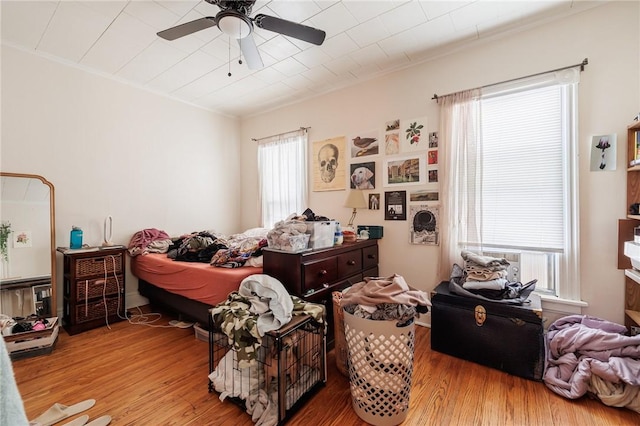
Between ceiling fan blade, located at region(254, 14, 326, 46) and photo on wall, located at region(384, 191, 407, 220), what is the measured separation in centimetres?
163

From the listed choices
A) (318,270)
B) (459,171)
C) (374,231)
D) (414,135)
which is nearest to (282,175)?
(374,231)

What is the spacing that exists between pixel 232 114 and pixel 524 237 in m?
4.11

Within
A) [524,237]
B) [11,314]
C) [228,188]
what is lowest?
[11,314]

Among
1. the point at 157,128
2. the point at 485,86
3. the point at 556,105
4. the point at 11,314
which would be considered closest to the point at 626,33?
the point at 556,105

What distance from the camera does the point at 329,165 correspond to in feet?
11.1

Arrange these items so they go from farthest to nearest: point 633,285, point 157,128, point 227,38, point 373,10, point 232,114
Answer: point 232,114
point 157,128
point 227,38
point 373,10
point 633,285

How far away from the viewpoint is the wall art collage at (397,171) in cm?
266

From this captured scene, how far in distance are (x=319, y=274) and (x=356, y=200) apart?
45.1 inches

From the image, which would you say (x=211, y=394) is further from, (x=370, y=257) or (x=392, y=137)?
(x=392, y=137)

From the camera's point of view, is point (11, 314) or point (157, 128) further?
point (157, 128)

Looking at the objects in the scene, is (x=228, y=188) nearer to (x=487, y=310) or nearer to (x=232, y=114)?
(x=232, y=114)

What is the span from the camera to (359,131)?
3.14 meters

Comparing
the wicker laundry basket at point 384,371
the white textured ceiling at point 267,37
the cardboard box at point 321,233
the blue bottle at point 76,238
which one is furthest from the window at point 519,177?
the blue bottle at point 76,238

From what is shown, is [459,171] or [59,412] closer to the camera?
[59,412]
